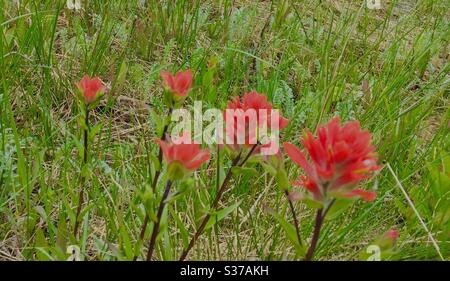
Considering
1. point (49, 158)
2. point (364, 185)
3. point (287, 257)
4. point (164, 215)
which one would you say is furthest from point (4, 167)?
point (364, 185)

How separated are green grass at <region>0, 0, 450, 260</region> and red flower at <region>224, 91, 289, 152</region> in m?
0.12

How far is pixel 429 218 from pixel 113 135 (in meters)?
0.86

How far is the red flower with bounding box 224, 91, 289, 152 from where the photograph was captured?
0.90m

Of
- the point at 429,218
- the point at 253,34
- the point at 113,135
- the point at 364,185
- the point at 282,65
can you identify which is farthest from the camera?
the point at 253,34

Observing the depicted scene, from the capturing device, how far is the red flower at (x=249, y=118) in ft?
2.95

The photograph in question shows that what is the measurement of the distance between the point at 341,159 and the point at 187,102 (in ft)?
3.46

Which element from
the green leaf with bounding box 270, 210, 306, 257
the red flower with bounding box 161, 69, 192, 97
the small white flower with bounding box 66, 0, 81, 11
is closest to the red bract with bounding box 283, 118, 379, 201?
the green leaf with bounding box 270, 210, 306, 257

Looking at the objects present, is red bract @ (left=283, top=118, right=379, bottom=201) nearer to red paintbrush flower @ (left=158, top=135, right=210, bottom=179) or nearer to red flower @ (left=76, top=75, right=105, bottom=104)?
red paintbrush flower @ (left=158, top=135, right=210, bottom=179)

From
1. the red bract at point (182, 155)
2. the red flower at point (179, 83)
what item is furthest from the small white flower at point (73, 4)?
the red bract at point (182, 155)

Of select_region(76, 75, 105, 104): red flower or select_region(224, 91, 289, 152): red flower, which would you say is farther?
select_region(76, 75, 105, 104): red flower

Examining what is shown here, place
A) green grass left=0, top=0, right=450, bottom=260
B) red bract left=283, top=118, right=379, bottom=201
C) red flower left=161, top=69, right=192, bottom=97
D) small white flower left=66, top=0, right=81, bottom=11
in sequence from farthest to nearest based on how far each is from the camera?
small white flower left=66, top=0, right=81, bottom=11 → green grass left=0, top=0, right=450, bottom=260 → red flower left=161, top=69, right=192, bottom=97 → red bract left=283, top=118, right=379, bottom=201

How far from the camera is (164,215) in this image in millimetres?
862

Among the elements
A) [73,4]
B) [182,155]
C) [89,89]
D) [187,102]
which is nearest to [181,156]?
[182,155]
